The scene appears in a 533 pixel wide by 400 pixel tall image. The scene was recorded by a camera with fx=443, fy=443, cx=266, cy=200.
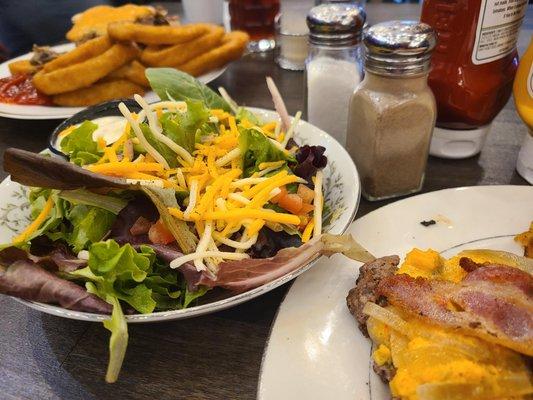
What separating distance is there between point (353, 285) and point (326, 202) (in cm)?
27

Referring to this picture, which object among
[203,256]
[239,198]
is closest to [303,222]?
[239,198]

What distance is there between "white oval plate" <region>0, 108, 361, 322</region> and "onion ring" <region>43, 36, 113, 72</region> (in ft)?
2.57

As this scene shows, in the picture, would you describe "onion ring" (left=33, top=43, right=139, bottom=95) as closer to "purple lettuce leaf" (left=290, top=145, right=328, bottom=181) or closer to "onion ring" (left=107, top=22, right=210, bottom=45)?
"onion ring" (left=107, top=22, right=210, bottom=45)

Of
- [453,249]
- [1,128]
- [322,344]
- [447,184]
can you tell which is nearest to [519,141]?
[447,184]

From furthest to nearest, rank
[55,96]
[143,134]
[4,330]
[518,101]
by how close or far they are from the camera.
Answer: [55,96] → [518,101] → [143,134] → [4,330]

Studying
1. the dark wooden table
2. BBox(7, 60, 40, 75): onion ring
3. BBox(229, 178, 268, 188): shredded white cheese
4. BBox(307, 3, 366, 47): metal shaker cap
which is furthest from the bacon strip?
BBox(7, 60, 40, 75): onion ring

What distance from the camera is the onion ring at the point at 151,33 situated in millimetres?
1762

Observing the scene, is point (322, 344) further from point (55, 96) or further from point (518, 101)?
point (55, 96)

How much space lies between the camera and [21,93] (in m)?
1.71

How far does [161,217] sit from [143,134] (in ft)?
0.87

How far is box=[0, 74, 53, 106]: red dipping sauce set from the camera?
1.68m

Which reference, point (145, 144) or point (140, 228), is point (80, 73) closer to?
point (145, 144)

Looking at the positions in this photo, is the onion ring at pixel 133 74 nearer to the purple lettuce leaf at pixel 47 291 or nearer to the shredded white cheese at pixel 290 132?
the shredded white cheese at pixel 290 132

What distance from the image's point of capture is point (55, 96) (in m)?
1.72
